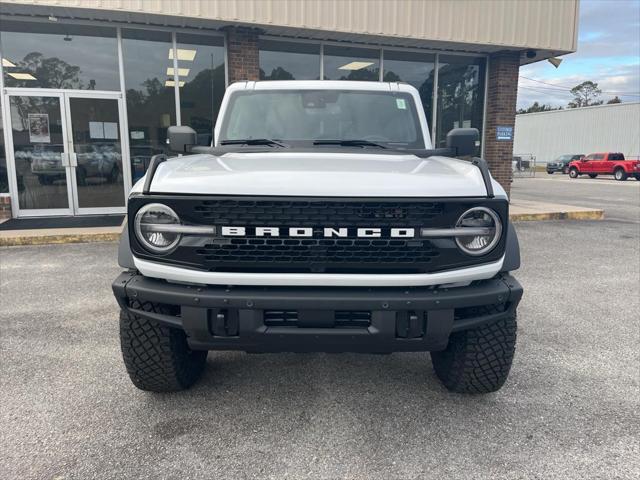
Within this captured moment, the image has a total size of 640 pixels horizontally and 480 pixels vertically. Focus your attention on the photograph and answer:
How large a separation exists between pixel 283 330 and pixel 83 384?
1.68m

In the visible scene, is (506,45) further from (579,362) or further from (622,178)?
(622,178)

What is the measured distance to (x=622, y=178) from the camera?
29.7 m

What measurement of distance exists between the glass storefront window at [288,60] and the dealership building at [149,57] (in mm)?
23

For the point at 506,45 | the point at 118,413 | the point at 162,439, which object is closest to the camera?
the point at 162,439

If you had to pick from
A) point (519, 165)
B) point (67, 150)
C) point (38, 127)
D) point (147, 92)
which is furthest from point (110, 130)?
Result: point (519, 165)

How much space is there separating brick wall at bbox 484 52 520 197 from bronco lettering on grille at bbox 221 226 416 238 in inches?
395

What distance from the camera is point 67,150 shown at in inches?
380

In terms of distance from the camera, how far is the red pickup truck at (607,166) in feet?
95.0

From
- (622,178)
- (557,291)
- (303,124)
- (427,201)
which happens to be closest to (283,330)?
(427,201)

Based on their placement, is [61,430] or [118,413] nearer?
[61,430]

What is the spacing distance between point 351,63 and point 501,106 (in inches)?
146

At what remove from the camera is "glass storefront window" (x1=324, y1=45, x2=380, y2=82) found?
10953mm

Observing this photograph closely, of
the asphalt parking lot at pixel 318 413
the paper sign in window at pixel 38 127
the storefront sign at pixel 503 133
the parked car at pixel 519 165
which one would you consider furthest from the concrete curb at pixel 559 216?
the parked car at pixel 519 165

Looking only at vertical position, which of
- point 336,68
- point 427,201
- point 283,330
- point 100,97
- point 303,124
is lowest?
point 283,330
